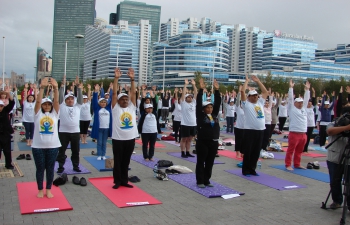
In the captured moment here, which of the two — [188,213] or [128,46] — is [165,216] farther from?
[128,46]

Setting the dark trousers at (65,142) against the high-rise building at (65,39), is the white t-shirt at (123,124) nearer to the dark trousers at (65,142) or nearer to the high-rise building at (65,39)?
the dark trousers at (65,142)

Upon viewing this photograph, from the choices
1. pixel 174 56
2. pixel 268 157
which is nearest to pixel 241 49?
pixel 174 56

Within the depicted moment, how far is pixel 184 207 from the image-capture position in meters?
5.93

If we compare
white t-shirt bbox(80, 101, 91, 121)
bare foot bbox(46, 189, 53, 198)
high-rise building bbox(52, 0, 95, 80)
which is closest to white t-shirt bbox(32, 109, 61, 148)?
bare foot bbox(46, 189, 53, 198)

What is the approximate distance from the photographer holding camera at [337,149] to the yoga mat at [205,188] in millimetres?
1876

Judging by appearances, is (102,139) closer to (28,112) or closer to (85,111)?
(85,111)

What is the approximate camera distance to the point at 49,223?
16.0 feet

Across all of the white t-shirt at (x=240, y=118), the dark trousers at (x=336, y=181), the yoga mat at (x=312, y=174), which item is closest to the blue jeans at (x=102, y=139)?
the white t-shirt at (x=240, y=118)

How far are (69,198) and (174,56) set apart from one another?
446ft

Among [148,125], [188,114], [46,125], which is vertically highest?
[188,114]

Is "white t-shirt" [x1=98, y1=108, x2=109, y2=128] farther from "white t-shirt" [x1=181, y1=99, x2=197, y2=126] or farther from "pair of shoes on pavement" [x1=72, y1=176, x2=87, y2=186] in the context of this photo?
"pair of shoes on pavement" [x1=72, y1=176, x2=87, y2=186]

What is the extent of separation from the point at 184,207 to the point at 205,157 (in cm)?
161

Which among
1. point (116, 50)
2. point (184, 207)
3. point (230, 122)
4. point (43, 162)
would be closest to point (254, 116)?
point (184, 207)

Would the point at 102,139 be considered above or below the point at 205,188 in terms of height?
above
